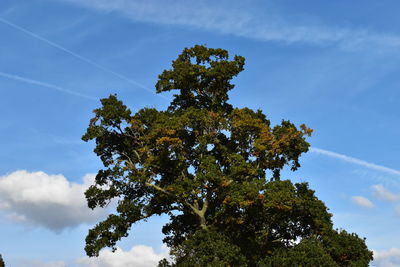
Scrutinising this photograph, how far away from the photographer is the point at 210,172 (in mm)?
31547

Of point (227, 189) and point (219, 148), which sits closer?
point (227, 189)

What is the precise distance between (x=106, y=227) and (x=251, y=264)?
9.72m

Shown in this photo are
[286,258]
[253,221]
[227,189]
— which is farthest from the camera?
[253,221]

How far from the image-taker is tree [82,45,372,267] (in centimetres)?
3212

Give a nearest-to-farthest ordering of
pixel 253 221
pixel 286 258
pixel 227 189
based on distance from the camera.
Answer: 1. pixel 286 258
2. pixel 227 189
3. pixel 253 221

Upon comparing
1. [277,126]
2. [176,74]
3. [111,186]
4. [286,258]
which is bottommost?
[286,258]

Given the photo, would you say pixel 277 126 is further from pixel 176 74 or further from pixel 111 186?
pixel 111 186

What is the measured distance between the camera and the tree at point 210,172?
1265 inches

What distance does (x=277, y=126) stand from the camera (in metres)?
35.0

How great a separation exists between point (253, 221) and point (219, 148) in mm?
5506

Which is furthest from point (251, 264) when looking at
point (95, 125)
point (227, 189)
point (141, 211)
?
point (95, 125)

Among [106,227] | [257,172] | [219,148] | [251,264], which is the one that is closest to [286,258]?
[251,264]

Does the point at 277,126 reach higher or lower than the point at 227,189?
higher

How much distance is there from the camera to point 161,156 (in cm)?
3284
